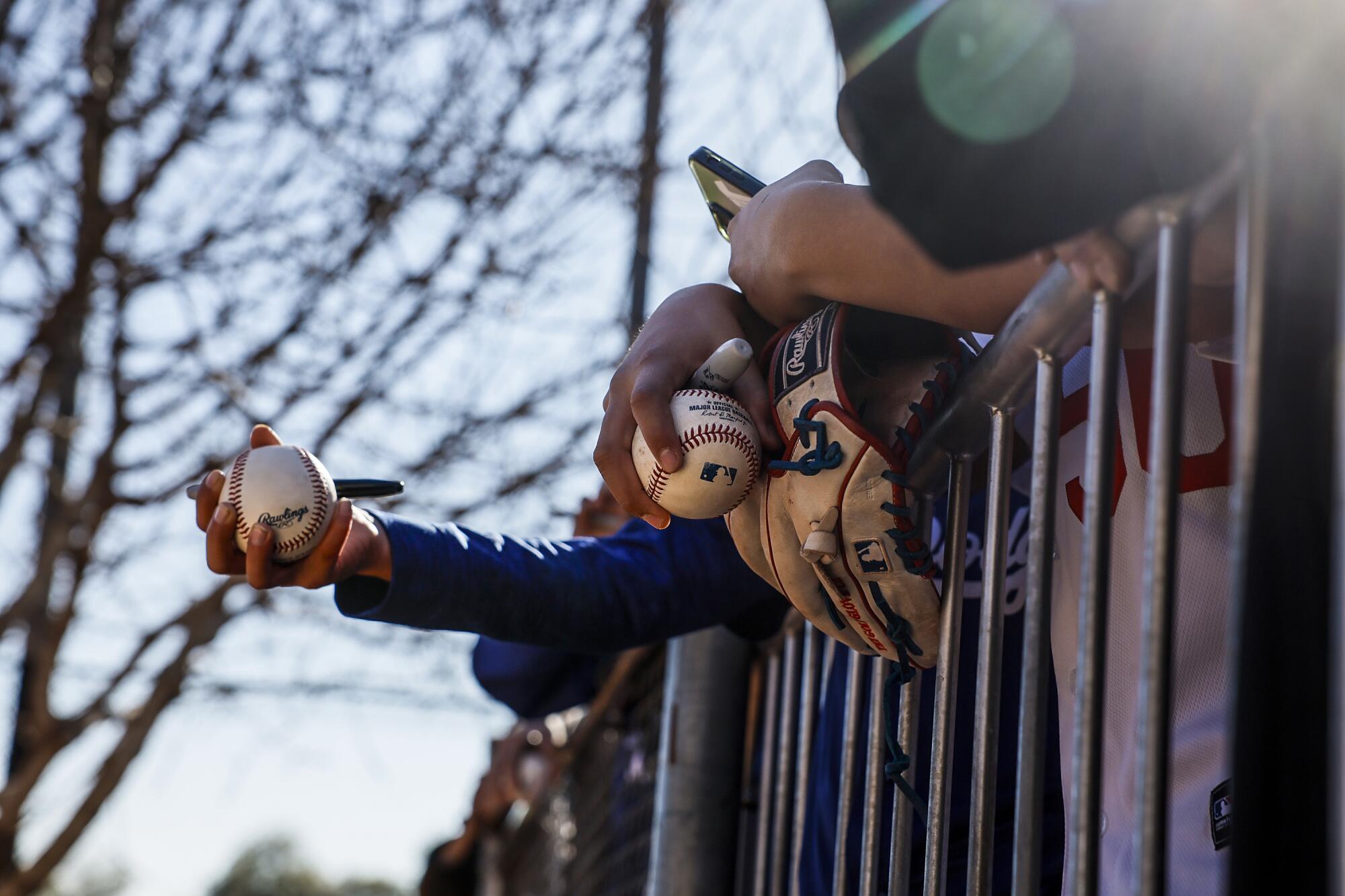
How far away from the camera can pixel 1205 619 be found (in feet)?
4.41

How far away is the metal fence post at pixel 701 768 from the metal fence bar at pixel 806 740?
67cm

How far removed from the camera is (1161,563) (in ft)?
3.02

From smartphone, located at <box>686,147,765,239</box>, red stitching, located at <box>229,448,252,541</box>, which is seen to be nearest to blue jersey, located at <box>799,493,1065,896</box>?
smartphone, located at <box>686,147,765,239</box>

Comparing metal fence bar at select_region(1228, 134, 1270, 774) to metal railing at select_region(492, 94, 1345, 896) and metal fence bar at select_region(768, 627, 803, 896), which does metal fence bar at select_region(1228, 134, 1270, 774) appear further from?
metal fence bar at select_region(768, 627, 803, 896)

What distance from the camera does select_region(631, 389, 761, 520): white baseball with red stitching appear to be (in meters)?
1.46

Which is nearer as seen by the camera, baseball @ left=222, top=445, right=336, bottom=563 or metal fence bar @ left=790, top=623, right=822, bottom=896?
baseball @ left=222, top=445, right=336, bottom=563

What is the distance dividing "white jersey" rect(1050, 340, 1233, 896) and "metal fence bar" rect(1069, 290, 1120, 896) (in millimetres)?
229

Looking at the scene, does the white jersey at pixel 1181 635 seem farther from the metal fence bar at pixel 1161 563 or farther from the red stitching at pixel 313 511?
the red stitching at pixel 313 511

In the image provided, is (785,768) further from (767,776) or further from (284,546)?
(284,546)

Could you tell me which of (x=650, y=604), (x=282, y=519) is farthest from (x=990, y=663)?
(x=282, y=519)

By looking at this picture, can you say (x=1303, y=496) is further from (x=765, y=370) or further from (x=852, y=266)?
(x=765, y=370)

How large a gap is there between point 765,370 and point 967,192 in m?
0.66

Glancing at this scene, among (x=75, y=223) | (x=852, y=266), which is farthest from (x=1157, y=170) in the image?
(x=75, y=223)

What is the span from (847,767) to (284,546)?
79 cm
